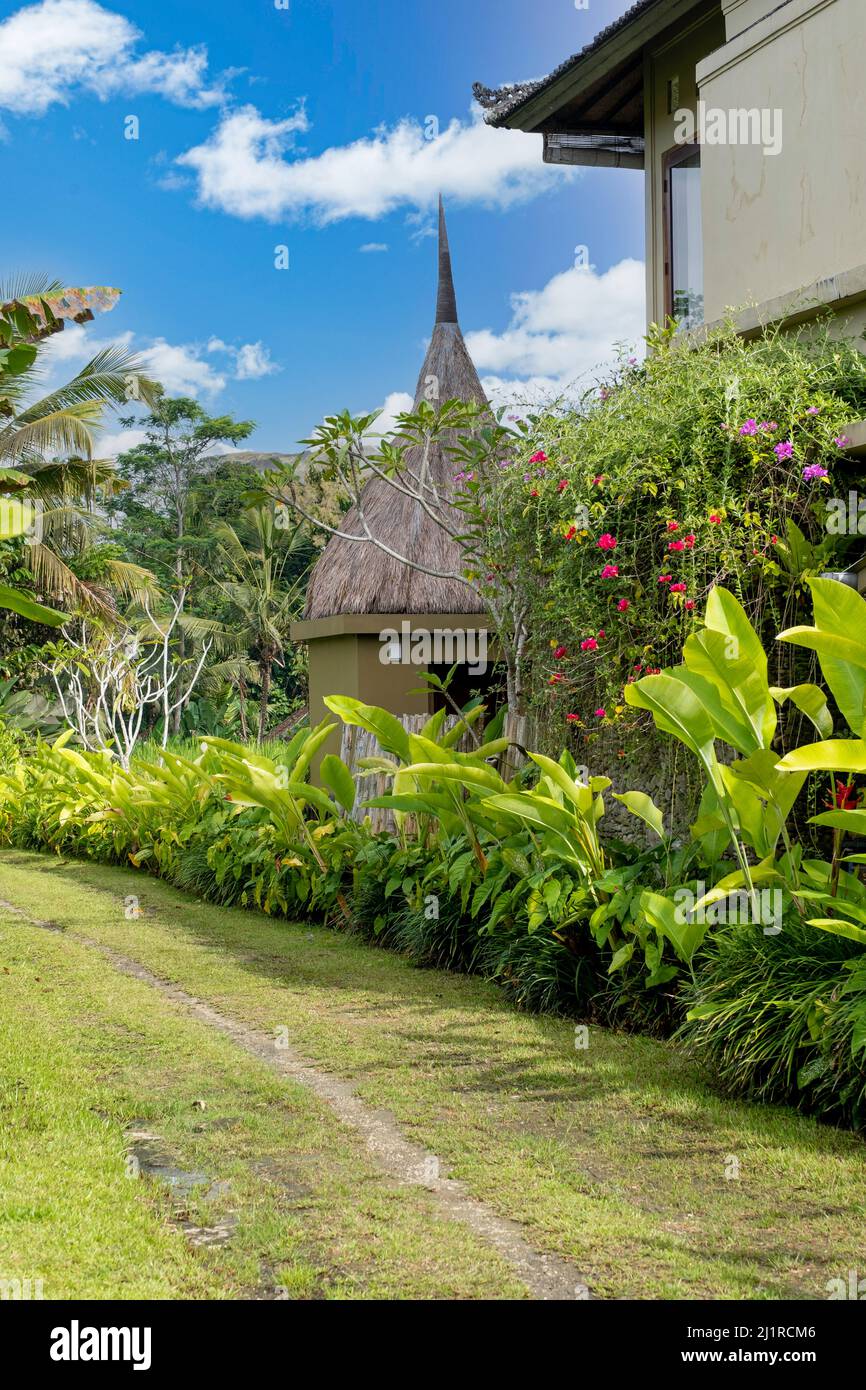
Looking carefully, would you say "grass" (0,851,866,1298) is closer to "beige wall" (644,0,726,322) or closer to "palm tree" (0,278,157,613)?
"beige wall" (644,0,726,322)

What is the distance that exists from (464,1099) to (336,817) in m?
4.33

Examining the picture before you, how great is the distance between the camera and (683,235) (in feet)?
32.0

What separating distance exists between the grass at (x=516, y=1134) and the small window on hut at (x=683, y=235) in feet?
18.8

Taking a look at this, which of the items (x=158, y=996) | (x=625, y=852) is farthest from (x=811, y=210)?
(x=158, y=996)

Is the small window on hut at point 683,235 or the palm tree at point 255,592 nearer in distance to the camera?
the small window on hut at point 683,235

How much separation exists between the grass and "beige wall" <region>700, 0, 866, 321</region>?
4239 millimetres

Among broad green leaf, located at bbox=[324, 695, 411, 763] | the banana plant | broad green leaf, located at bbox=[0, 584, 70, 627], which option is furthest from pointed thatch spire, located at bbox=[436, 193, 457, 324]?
broad green leaf, located at bbox=[0, 584, 70, 627]

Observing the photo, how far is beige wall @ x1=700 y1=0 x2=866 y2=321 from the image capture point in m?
6.39

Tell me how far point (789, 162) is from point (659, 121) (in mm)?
3425

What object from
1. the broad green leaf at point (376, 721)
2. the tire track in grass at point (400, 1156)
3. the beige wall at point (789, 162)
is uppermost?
the beige wall at point (789, 162)

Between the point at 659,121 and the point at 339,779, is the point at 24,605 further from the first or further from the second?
the point at 659,121

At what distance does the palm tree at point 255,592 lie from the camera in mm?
30406

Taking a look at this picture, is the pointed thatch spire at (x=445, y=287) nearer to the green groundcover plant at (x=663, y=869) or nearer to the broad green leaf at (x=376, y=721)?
the green groundcover plant at (x=663, y=869)

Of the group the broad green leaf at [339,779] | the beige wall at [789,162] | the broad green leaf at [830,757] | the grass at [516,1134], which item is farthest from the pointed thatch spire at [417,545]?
the broad green leaf at [830,757]
